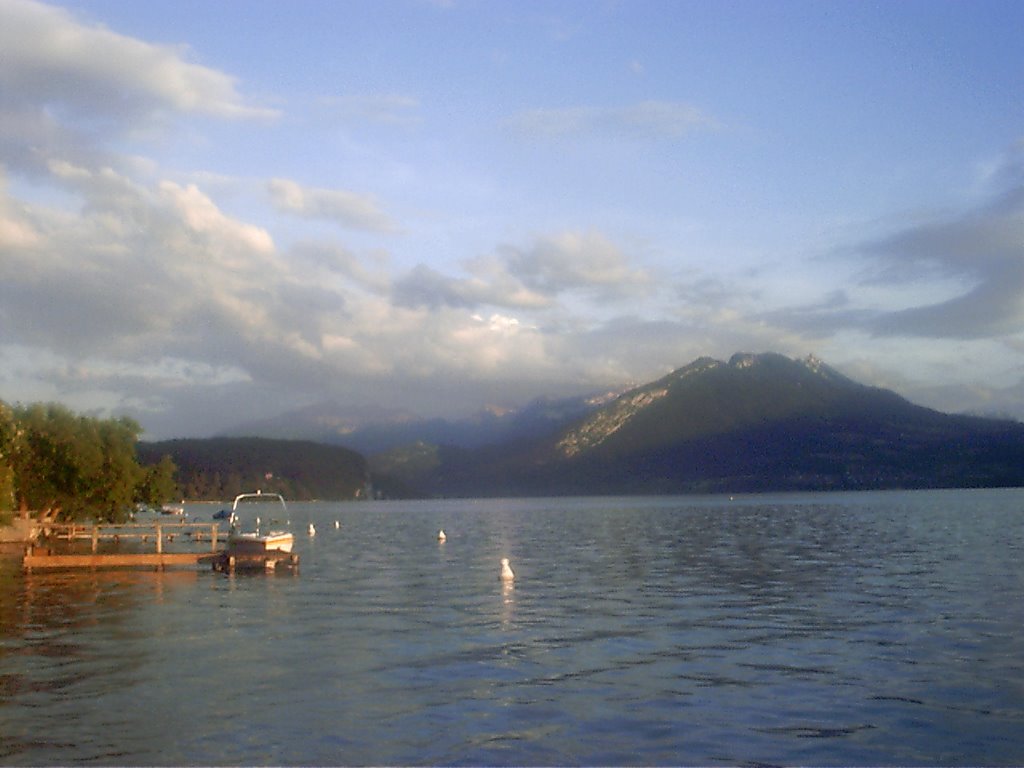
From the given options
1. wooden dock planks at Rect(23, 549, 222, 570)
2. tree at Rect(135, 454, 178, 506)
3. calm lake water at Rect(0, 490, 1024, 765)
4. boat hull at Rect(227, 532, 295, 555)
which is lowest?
calm lake water at Rect(0, 490, 1024, 765)

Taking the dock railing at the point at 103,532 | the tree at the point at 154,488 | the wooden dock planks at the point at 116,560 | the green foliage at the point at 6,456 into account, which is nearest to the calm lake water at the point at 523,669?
the wooden dock planks at the point at 116,560

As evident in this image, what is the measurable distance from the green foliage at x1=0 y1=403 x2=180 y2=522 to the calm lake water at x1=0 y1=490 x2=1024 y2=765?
32.6 metres

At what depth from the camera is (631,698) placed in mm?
25922

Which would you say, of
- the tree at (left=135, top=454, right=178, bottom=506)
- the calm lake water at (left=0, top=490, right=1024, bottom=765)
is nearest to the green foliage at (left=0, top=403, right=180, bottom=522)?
the tree at (left=135, top=454, right=178, bottom=506)

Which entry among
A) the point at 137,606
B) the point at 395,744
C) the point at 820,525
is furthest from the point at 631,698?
the point at 820,525

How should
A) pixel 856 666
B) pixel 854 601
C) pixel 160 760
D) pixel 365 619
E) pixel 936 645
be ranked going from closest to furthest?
pixel 160 760
pixel 856 666
pixel 936 645
pixel 365 619
pixel 854 601

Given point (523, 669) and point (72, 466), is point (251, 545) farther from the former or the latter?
point (523, 669)

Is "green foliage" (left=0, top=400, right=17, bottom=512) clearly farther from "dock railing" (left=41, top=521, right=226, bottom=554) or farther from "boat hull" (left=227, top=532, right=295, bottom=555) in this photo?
"boat hull" (left=227, top=532, right=295, bottom=555)

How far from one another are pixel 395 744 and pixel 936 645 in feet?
65.7

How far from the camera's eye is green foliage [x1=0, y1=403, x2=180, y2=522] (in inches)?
3617

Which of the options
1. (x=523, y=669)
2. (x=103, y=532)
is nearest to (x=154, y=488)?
(x=103, y=532)

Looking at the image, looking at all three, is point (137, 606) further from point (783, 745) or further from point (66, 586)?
point (783, 745)

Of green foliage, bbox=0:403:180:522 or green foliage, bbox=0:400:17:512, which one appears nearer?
green foliage, bbox=0:400:17:512

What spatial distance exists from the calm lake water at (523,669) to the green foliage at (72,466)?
32.6 m
